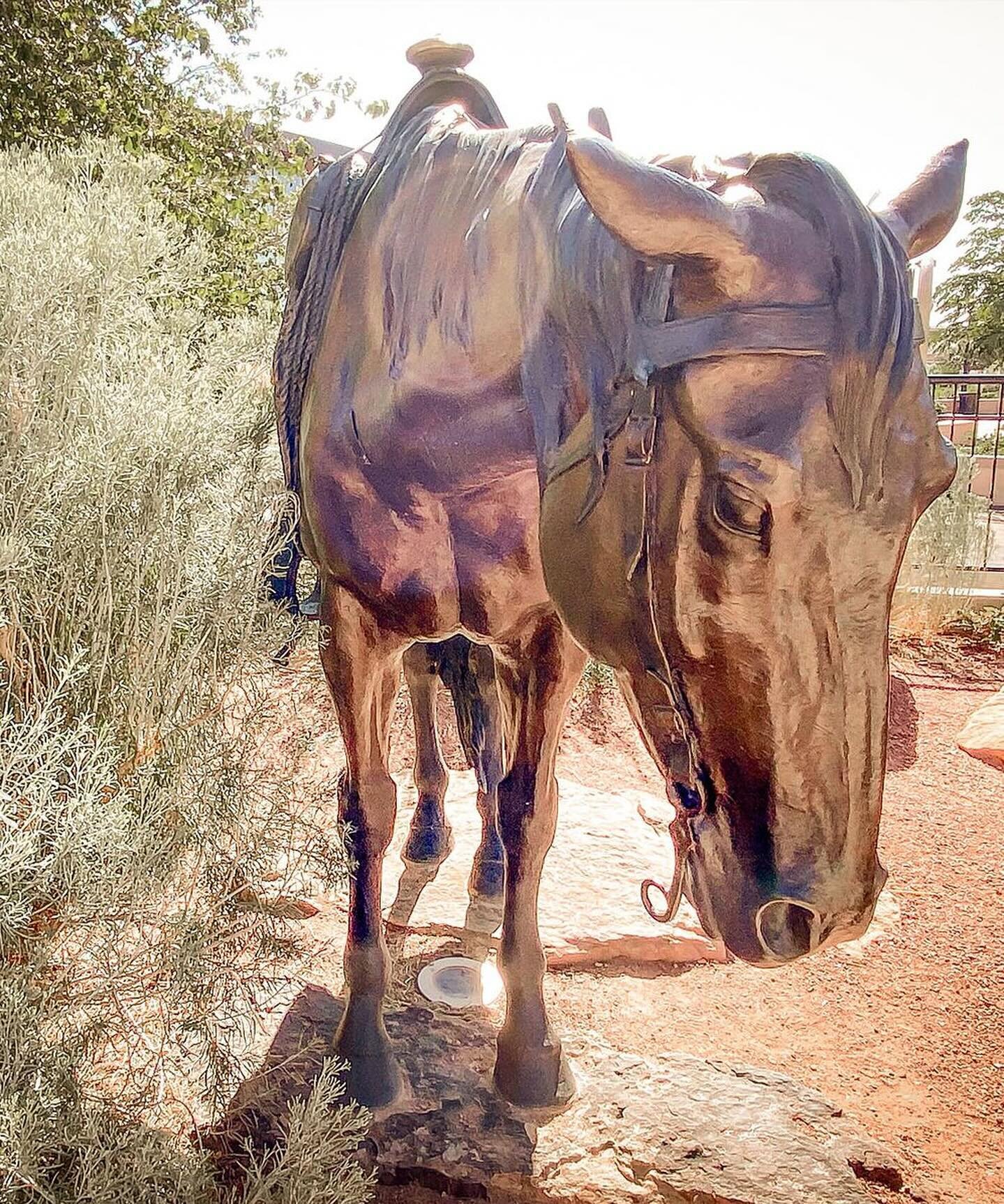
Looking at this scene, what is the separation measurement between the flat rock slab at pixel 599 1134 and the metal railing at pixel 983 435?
10.8 ft

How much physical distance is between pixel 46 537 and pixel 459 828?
7.06 feet

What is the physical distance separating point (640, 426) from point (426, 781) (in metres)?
2.34

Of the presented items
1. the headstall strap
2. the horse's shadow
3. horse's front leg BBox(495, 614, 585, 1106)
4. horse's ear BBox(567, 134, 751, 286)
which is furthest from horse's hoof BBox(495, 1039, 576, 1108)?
the horse's shadow

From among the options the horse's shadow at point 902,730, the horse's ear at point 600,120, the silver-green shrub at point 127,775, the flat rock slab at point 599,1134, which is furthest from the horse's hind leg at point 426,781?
the horse's shadow at point 902,730

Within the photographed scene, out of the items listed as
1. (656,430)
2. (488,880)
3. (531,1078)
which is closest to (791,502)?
(656,430)

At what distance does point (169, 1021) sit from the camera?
166cm

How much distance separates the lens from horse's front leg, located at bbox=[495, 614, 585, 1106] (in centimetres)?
199

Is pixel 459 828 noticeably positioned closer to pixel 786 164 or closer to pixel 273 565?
pixel 273 565

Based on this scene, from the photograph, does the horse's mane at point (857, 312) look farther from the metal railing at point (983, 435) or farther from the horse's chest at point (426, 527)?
the metal railing at point (983, 435)

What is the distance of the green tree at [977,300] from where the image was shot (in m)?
19.5

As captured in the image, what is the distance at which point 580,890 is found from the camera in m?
3.21

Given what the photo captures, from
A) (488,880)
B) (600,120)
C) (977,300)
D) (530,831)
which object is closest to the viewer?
(600,120)

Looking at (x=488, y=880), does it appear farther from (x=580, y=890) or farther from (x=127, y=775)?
(x=127, y=775)

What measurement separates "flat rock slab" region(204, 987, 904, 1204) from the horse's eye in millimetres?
1397
